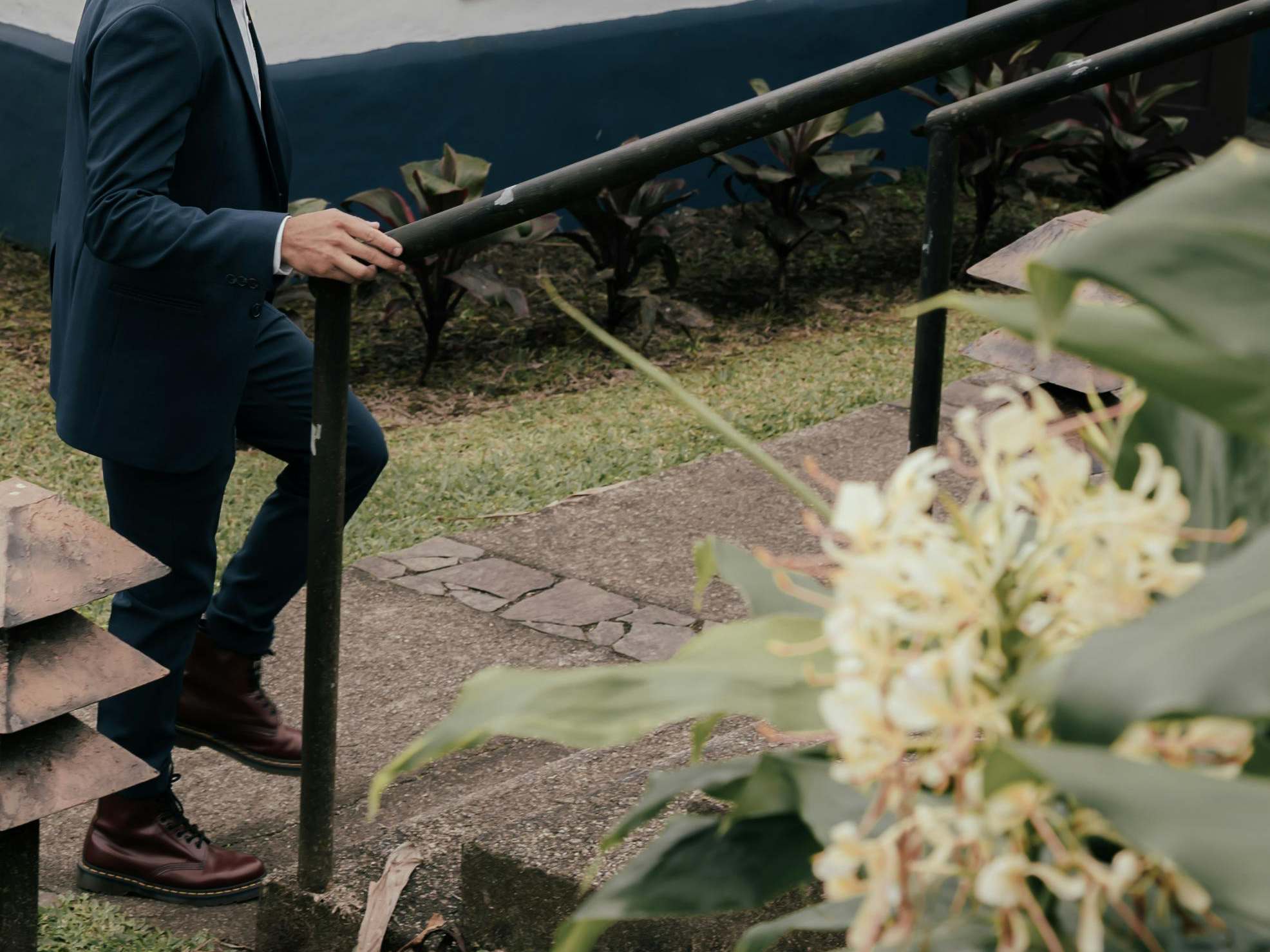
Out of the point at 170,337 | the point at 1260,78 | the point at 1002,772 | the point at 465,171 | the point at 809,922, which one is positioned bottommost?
the point at 1260,78

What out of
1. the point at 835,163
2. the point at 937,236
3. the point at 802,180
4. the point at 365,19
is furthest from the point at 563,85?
the point at 937,236

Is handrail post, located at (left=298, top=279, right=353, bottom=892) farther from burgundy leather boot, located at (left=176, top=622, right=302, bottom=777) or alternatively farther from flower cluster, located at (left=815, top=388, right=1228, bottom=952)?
flower cluster, located at (left=815, top=388, right=1228, bottom=952)

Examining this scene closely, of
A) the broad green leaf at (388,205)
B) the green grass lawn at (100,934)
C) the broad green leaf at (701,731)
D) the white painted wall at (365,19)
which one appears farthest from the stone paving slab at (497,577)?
the broad green leaf at (701,731)

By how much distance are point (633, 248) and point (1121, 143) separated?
2411 millimetres

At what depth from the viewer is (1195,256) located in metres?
0.60

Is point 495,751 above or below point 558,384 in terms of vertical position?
above

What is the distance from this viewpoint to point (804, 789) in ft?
2.56

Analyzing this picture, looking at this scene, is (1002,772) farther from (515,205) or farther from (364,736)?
(364,736)

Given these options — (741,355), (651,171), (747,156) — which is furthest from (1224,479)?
(747,156)

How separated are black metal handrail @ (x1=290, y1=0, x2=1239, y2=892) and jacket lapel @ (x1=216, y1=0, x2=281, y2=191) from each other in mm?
743

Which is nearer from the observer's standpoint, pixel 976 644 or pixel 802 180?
pixel 976 644

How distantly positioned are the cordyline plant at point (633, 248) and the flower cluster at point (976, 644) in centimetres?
574

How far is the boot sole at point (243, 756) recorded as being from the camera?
3188mm

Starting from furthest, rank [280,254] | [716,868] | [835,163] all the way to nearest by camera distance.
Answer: [835,163] < [280,254] < [716,868]
